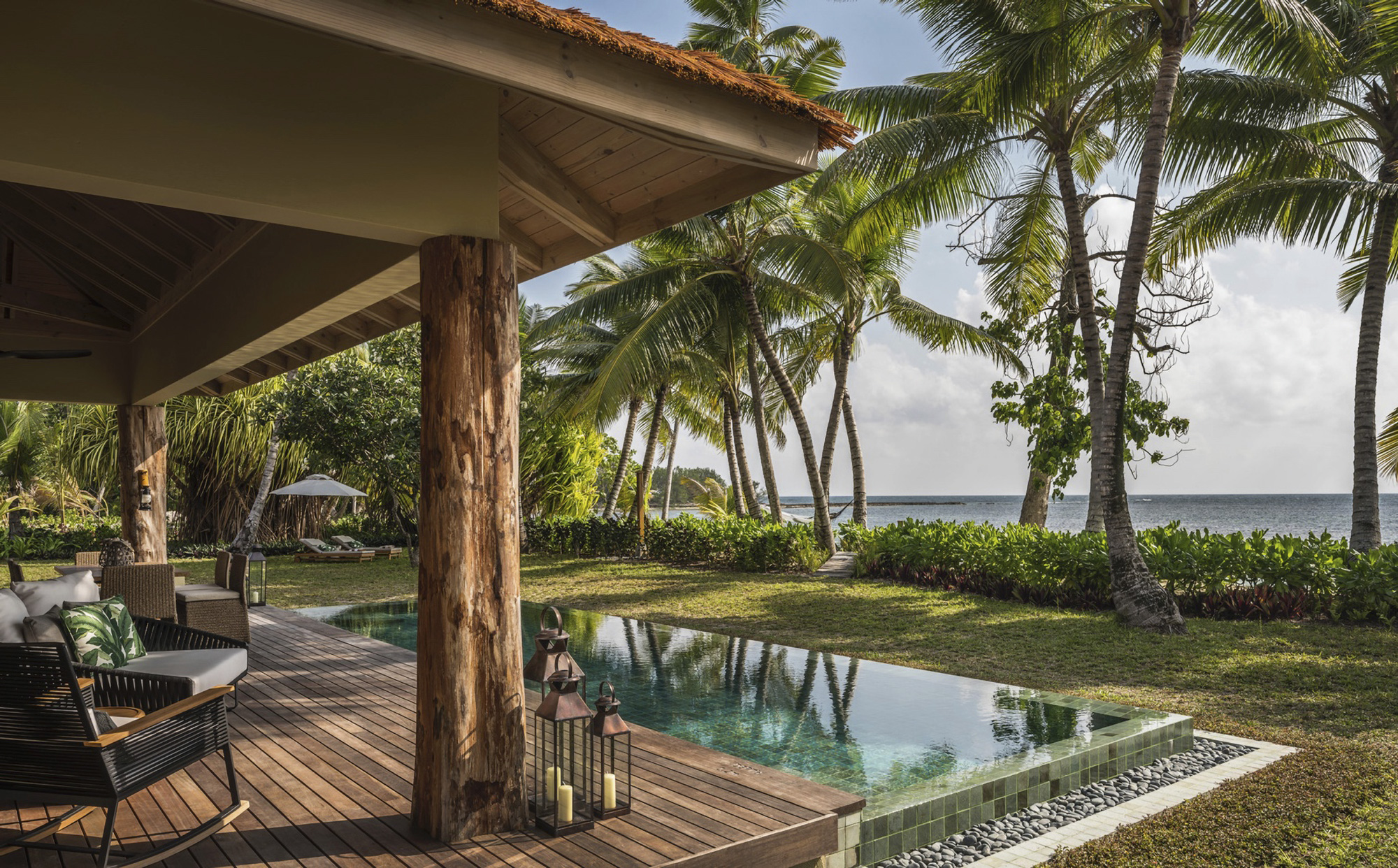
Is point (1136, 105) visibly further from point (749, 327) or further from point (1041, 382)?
point (749, 327)

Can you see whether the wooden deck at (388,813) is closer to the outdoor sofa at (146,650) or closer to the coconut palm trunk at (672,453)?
the outdoor sofa at (146,650)

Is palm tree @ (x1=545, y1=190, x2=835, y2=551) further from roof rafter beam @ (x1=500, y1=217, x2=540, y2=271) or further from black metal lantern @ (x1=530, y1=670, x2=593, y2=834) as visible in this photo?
black metal lantern @ (x1=530, y1=670, x2=593, y2=834)

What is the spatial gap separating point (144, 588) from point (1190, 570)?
917 cm

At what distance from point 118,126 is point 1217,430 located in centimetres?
3058

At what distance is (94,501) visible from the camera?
22344 millimetres

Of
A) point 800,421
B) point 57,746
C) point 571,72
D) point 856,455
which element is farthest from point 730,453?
point 57,746

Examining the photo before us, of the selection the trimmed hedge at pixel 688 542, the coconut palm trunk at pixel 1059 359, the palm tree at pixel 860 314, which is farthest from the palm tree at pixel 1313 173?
the trimmed hedge at pixel 688 542

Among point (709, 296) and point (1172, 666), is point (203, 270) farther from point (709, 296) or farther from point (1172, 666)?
point (709, 296)

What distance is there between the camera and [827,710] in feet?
17.3

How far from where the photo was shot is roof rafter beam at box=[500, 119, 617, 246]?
389 cm

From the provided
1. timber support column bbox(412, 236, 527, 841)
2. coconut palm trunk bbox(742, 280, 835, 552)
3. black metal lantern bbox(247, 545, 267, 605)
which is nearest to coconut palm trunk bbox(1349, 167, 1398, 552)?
coconut palm trunk bbox(742, 280, 835, 552)

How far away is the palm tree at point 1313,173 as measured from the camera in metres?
8.96

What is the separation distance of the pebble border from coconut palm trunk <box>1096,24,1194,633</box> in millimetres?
3395

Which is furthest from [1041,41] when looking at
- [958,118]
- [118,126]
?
[118,126]
